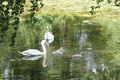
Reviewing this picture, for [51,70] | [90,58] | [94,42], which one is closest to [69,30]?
[94,42]

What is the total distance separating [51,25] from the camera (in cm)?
3183

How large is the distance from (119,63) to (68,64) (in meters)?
2.68

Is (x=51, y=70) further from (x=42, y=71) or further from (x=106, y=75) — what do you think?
(x=106, y=75)

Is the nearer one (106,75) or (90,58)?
(106,75)

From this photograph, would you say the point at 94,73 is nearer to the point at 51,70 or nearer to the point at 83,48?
the point at 51,70

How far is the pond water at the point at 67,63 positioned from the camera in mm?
12914

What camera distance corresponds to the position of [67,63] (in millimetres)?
15047

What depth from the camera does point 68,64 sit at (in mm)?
14867

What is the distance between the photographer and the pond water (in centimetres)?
1291

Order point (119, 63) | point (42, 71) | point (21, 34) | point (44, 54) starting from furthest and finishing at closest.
Answer: point (21, 34) → point (44, 54) → point (119, 63) → point (42, 71)

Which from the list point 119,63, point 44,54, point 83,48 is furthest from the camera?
point 83,48

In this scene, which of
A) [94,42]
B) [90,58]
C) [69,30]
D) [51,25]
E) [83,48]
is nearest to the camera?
[90,58]

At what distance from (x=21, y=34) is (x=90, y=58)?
10.9 m

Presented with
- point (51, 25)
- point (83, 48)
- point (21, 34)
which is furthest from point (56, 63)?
point (51, 25)
